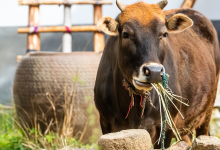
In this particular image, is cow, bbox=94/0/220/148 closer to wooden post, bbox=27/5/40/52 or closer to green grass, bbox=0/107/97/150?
green grass, bbox=0/107/97/150

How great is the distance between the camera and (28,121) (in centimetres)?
552

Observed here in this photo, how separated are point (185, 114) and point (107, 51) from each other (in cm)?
116

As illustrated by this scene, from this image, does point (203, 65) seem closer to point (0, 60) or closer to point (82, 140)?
point (82, 140)

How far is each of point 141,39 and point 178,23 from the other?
0.63 metres

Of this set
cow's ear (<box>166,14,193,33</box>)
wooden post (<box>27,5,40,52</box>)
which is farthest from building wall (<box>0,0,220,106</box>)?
cow's ear (<box>166,14,193,33</box>)

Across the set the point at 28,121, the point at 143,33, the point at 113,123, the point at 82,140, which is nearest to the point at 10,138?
the point at 28,121

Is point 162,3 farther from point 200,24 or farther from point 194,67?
point 200,24

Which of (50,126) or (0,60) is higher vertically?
(0,60)

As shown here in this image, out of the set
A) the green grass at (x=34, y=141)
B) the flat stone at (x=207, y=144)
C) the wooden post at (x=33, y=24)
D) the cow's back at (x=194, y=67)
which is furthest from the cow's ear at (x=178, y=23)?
the wooden post at (x=33, y=24)

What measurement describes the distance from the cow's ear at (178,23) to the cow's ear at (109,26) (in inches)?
19.2

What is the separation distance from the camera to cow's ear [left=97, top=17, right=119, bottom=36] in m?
3.30

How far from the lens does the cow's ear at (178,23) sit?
3.44m

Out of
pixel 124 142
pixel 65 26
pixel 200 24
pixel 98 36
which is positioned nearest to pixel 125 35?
pixel 124 142

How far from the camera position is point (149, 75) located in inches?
110
